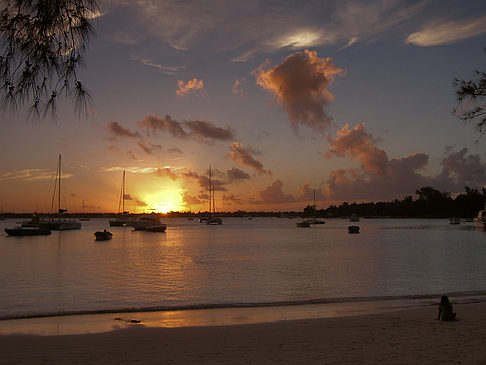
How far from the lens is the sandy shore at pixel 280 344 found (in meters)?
10.1

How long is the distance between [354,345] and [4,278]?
29198 mm

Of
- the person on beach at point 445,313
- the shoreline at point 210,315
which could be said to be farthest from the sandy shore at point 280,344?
the shoreline at point 210,315

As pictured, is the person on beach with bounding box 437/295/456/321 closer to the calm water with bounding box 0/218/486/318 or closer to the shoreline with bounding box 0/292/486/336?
the shoreline with bounding box 0/292/486/336

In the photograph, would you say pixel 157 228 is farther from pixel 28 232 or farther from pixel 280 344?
pixel 280 344

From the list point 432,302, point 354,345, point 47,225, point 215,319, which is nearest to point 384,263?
point 432,302

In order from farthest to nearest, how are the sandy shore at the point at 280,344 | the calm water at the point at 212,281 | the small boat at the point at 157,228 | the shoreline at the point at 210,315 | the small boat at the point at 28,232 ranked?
the small boat at the point at 157,228, the small boat at the point at 28,232, the calm water at the point at 212,281, the shoreline at the point at 210,315, the sandy shore at the point at 280,344

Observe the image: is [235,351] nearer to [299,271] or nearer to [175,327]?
[175,327]

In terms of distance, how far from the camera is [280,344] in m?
11.6

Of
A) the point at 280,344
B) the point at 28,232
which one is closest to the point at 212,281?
the point at 280,344

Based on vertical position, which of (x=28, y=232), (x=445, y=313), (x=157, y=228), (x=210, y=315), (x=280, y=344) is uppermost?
(x=445, y=313)

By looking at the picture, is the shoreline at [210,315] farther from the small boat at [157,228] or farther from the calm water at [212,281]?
the small boat at [157,228]

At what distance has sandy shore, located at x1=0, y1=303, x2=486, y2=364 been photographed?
33.2 ft

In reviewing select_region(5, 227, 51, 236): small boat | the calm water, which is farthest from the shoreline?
select_region(5, 227, 51, 236): small boat

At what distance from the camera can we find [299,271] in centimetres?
3388
